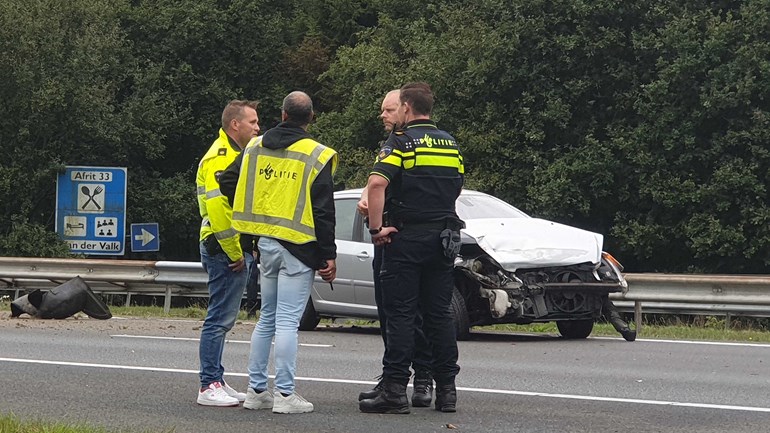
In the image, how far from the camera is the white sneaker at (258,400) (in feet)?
25.6

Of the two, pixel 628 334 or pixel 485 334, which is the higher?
pixel 628 334

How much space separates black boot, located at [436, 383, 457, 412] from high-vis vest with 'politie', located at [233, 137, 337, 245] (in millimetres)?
1171

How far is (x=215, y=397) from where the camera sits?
7961mm

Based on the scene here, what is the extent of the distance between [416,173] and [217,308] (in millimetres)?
1430

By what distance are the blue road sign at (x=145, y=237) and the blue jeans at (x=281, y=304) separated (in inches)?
726

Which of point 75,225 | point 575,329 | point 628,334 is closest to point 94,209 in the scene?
point 75,225

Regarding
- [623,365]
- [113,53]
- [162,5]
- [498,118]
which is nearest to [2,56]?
[113,53]

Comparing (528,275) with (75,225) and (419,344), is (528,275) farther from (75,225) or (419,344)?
(75,225)

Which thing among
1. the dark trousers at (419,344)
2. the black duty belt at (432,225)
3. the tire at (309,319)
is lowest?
the tire at (309,319)

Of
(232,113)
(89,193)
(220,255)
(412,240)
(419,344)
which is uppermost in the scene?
(232,113)

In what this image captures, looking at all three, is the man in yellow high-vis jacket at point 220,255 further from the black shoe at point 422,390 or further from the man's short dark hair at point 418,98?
the black shoe at point 422,390

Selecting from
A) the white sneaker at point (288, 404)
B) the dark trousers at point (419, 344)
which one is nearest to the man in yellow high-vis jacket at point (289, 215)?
the white sneaker at point (288, 404)

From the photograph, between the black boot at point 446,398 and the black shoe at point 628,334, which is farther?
A: the black shoe at point 628,334

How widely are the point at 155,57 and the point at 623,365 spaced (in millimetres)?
37103
